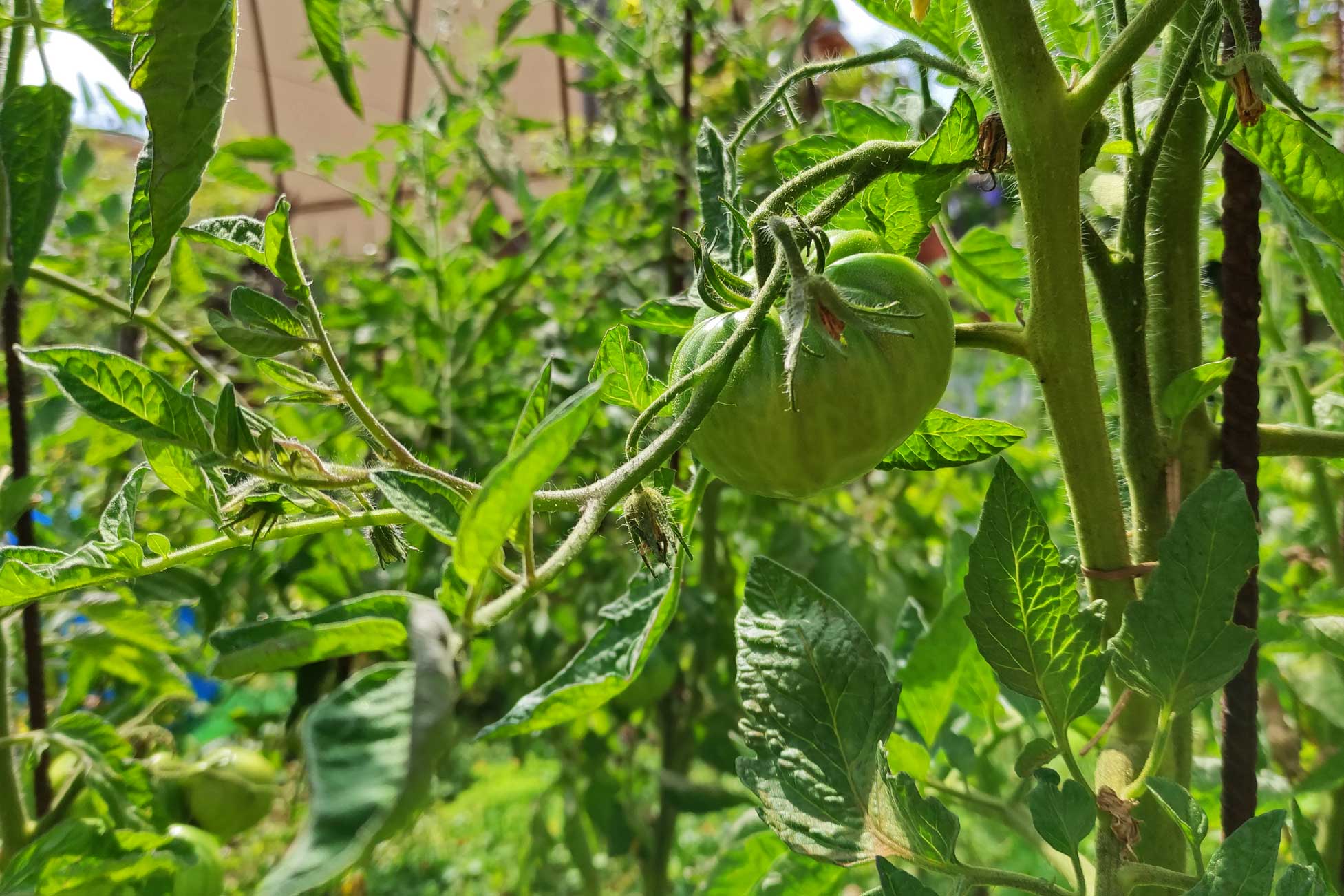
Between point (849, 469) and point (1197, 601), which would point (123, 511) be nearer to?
point (849, 469)

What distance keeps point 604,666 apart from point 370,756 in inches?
8.0

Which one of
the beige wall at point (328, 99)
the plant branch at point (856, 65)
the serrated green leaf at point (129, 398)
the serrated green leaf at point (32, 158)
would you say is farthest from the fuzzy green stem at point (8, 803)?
the beige wall at point (328, 99)

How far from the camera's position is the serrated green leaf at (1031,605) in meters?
0.41

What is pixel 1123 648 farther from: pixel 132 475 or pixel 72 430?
pixel 72 430

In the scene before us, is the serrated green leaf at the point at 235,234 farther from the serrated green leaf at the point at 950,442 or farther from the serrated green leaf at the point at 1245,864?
the serrated green leaf at the point at 1245,864

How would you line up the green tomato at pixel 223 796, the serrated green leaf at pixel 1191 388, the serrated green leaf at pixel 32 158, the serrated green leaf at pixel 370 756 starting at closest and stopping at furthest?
the serrated green leaf at pixel 370 756 < the serrated green leaf at pixel 1191 388 < the serrated green leaf at pixel 32 158 < the green tomato at pixel 223 796

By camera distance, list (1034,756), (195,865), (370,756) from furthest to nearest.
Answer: (195,865) < (1034,756) < (370,756)

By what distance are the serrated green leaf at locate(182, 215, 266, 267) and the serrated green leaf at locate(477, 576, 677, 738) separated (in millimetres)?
220

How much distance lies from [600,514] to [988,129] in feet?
0.79

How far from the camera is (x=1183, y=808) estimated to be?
0.38m

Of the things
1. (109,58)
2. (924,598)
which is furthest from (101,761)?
(924,598)

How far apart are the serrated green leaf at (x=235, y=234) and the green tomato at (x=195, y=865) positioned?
1.51 feet

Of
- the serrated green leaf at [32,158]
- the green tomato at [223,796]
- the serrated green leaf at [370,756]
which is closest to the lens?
the serrated green leaf at [370,756]

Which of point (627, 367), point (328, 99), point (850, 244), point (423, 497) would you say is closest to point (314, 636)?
point (423, 497)
